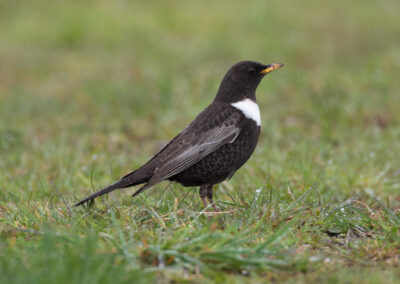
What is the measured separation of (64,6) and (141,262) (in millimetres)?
10933

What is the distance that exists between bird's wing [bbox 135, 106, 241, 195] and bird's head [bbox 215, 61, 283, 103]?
0.61 feet

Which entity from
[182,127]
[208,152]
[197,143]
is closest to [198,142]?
[197,143]

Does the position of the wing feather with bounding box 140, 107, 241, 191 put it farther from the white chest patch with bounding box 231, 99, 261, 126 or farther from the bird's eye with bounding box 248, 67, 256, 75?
the bird's eye with bounding box 248, 67, 256, 75

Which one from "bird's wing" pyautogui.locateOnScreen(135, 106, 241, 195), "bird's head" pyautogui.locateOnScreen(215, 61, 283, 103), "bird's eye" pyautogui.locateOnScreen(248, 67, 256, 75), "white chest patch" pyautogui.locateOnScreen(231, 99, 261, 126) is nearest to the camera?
"bird's wing" pyautogui.locateOnScreen(135, 106, 241, 195)

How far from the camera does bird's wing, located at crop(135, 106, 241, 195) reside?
462cm

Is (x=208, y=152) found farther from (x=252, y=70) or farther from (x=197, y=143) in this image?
(x=252, y=70)

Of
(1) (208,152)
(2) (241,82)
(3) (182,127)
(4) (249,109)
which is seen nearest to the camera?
(1) (208,152)

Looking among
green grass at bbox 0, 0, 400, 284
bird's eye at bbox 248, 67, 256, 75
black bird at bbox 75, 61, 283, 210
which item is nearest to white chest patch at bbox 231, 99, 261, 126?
black bird at bbox 75, 61, 283, 210

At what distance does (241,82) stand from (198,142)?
0.69 m

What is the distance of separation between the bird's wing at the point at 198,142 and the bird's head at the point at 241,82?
0.61 feet

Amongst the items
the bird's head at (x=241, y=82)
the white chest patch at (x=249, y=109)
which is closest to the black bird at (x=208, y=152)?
the white chest patch at (x=249, y=109)

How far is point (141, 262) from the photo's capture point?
3.35 m

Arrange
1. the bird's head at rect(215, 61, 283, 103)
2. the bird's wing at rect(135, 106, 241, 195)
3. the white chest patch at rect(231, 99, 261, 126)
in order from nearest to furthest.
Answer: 1. the bird's wing at rect(135, 106, 241, 195)
2. the white chest patch at rect(231, 99, 261, 126)
3. the bird's head at rect(215, 61, 283, 103)

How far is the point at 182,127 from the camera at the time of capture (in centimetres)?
808
